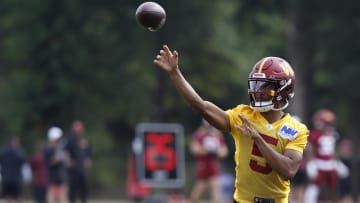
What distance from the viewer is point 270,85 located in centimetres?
801

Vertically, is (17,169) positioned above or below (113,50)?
below


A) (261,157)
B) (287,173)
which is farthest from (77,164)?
(287,173)

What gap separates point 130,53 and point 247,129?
3043cm

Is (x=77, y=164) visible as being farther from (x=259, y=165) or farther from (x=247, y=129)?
(x=247, y=129)

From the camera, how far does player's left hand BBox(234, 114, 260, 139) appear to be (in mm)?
7785

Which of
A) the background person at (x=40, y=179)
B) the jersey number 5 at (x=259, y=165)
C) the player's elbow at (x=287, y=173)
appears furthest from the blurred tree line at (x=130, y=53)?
the player's elbow at (x=287, y=173)

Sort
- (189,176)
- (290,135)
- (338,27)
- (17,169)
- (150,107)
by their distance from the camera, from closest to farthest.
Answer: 1. (290,135)
2. (17,169)
3. (338,27)
4. (150,107)
5. (189,176)

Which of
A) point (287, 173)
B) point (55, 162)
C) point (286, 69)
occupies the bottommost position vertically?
point (287, 173)

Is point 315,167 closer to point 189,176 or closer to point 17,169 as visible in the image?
point 17,169

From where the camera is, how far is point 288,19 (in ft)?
122

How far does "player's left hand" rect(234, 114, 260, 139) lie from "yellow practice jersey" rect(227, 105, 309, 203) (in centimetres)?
14

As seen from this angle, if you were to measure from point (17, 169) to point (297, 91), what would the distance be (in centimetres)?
1703

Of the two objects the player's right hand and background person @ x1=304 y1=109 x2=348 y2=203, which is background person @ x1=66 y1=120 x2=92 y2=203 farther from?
the player's right hand

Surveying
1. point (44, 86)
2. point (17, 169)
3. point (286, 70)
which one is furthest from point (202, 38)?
point (286, 70)
